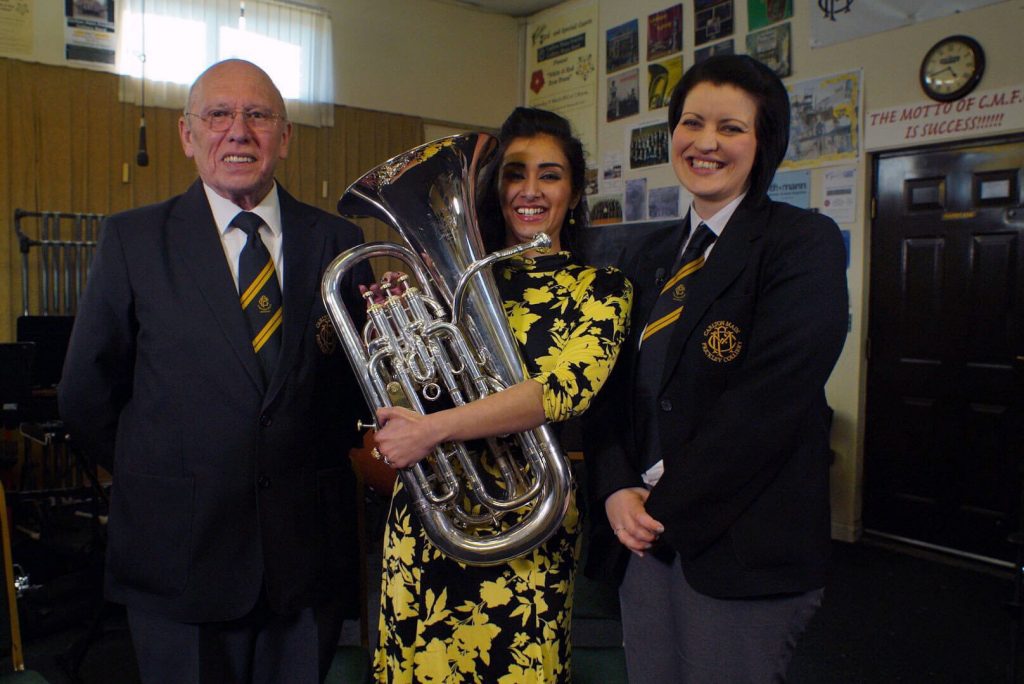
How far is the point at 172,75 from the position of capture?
17.6ft

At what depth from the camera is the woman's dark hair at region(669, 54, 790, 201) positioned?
51.3 inches

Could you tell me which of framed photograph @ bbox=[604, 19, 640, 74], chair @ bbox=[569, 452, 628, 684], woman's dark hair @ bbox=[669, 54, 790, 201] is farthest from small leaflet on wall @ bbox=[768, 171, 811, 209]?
woman's dark hair @ bbox=[669, 54, 790, 201]

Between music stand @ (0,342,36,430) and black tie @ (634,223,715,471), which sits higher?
black tie @ (634,223,715,471)

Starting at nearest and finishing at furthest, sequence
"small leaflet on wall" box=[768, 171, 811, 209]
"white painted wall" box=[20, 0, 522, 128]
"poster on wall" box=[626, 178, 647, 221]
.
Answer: "small leaflet on wall" box=[768, 171, 811, 209]
"poster on wall" box=[626, 178, 647, 221]
"white painted wall" box=[20, 0, 522, 128]

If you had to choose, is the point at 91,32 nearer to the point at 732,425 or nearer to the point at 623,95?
the point at 623,95

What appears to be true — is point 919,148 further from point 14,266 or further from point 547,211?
point 14,266

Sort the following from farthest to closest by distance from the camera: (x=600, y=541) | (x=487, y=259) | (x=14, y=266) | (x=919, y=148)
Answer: (x=14, y=266)
(x=919, y=148)
(x=600, y=541)
(x=487, y=259)

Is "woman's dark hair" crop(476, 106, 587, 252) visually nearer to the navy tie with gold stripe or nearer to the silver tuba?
the silver tuba

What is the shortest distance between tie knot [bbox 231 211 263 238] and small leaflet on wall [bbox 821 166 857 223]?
3835 millimetres

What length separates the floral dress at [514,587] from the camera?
1343mm

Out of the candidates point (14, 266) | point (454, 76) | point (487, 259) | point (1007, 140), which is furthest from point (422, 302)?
point (454, 76)

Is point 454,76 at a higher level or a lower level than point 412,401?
higher

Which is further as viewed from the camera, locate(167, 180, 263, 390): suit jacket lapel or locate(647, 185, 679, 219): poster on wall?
locate(647, 185, 679, 219): poster on wall

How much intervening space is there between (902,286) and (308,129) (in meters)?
4.29
